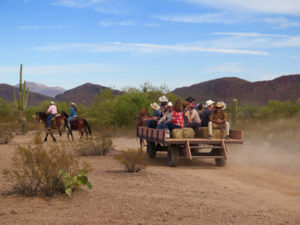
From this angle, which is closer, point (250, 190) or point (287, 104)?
point (250, 190)

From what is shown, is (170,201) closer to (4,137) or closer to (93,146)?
(93,146)

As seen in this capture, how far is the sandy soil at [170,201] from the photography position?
6.94 metres

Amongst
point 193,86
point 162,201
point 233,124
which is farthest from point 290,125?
point 193,86

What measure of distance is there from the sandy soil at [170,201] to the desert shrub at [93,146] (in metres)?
3.30

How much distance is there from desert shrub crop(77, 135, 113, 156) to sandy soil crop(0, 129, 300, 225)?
10.8ft

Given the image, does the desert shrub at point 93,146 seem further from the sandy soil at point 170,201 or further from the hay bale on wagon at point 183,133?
the hay bale on wagon at point 183,133

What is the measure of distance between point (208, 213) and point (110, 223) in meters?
1.63

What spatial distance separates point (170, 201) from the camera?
808 cm

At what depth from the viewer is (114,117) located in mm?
32094

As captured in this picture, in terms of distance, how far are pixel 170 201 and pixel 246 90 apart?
84660 mm

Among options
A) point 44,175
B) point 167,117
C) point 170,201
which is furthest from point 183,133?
point 44,175

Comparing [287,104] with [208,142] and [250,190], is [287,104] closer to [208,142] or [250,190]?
[208,142]

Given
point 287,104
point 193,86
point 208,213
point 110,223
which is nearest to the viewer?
point 110,223

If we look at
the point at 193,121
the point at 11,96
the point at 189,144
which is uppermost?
the point at 11,96
